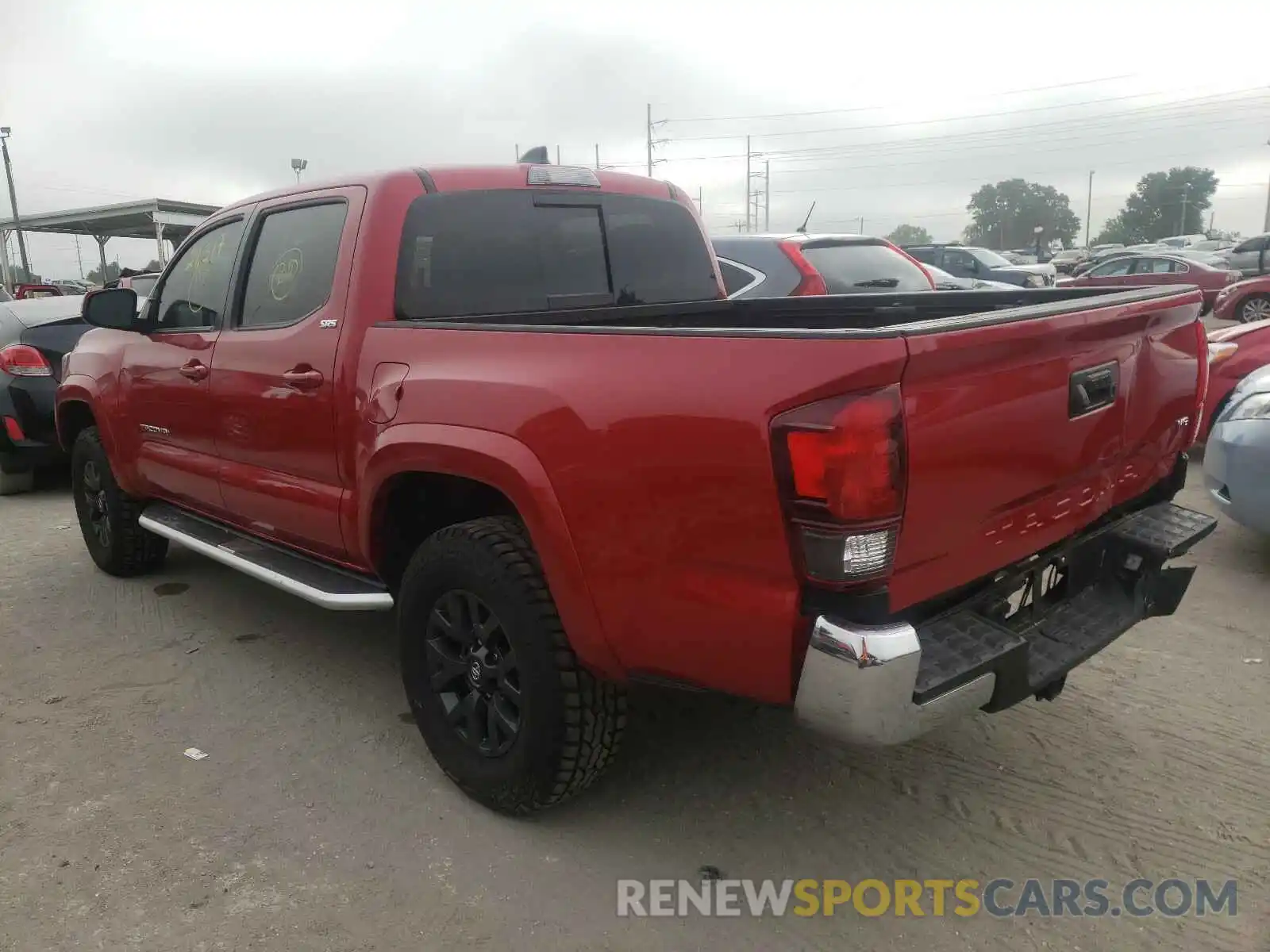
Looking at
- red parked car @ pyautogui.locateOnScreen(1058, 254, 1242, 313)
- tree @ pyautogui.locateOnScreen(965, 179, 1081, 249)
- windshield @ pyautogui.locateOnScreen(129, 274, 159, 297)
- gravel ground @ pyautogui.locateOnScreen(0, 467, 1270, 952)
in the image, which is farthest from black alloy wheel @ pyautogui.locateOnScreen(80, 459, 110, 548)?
tree @ pyautogui.locateOnScreen(965, 179, 1081, 249)

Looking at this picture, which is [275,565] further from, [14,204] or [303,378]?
[14,204]

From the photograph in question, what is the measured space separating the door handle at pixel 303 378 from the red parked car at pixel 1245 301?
1560cm

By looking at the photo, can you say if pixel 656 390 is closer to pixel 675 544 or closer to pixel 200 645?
pixel 675 544

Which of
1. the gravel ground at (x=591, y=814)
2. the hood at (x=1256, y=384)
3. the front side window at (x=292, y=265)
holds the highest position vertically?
the front side window at (x=292, y=265)

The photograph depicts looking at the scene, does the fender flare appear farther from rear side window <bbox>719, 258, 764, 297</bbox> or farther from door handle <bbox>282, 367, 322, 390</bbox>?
rear side window <bbox>719, 258, 764, 297</bbox>

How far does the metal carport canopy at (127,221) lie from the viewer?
2770cm

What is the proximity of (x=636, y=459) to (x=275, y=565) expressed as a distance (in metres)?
2.02

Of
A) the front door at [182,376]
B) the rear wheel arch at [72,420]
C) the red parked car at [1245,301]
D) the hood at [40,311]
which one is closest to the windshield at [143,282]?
the hood at [40,311]

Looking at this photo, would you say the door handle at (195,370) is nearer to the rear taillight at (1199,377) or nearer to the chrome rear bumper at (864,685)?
the chrome rear bumper at (864,685)

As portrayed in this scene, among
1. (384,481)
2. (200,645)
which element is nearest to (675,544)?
(384,481)

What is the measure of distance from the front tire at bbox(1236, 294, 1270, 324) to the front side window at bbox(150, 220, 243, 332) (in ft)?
51.8

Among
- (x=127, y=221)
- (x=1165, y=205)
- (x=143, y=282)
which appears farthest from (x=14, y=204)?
(x=1165, y=205)

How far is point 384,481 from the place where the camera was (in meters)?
2.97

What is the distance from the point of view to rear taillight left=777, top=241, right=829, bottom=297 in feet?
21.7
